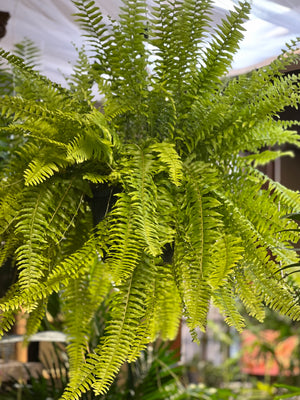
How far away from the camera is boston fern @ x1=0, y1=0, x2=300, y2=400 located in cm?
82

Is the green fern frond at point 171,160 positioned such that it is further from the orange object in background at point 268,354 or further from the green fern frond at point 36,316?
the orange object in background at point 268,354

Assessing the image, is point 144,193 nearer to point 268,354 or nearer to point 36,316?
point 36,316

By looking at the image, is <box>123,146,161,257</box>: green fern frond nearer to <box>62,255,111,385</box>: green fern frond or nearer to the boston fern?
the boston fern

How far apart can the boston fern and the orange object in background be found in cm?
229

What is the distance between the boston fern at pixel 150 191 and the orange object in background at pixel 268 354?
7.52 ft

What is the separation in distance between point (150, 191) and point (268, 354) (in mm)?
3159

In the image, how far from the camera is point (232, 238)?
33.0 inches

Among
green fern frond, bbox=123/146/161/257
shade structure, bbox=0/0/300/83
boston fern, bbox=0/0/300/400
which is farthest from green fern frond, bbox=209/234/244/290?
shade structure, bbox=0/0/300/83

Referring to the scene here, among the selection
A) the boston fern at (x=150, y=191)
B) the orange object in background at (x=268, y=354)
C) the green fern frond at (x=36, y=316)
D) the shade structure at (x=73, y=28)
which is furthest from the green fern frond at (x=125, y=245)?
the orange object in background at (x=268, y=354)

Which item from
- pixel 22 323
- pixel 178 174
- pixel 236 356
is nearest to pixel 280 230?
pixel 178 174

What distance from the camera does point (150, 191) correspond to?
2.85ft

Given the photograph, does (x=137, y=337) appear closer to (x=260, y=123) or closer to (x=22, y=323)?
(x=260, y=123)

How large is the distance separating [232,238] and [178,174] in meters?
0.15

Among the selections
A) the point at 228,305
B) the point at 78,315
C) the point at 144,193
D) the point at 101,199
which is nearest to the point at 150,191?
the point at 144,193
